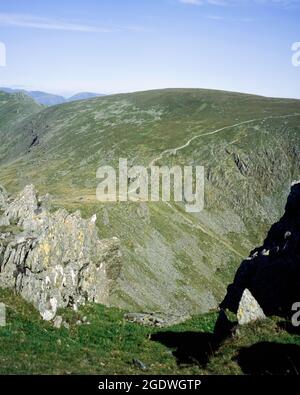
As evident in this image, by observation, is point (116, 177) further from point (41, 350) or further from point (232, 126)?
point (41, 350)

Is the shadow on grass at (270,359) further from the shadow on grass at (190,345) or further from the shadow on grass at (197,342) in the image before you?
the shadow on grass at (190,345)

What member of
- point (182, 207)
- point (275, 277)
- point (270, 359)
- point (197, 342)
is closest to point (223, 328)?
point (197, 342)

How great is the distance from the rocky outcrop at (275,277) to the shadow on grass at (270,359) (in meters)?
5.34

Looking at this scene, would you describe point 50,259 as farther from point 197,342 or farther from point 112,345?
point 197,342

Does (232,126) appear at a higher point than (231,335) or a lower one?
higher

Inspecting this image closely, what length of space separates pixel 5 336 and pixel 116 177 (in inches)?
5092

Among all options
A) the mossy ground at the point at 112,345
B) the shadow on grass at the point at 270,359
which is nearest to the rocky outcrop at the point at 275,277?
the mossy ground at the point at 112,345

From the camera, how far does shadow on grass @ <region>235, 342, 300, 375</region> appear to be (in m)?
19.9

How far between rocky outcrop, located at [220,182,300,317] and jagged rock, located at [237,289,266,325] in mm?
2691

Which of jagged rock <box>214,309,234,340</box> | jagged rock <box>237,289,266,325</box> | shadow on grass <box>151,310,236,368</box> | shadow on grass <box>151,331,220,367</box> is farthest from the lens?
jagged rock <box>237,289,266,325</box>

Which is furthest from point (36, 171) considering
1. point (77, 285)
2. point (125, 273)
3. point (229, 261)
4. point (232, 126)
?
point (77, 285)

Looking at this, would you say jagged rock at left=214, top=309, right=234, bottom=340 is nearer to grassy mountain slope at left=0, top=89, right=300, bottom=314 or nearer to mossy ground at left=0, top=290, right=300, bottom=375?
mossy ground at left=0, top=290, right=300, bottom=375

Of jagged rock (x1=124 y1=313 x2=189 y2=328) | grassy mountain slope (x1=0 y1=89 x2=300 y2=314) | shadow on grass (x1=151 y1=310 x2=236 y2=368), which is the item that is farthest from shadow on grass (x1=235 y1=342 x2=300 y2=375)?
grassy mountain slope (x1=0 y1=89 x2=300 y2=314)

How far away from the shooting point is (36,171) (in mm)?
181000
